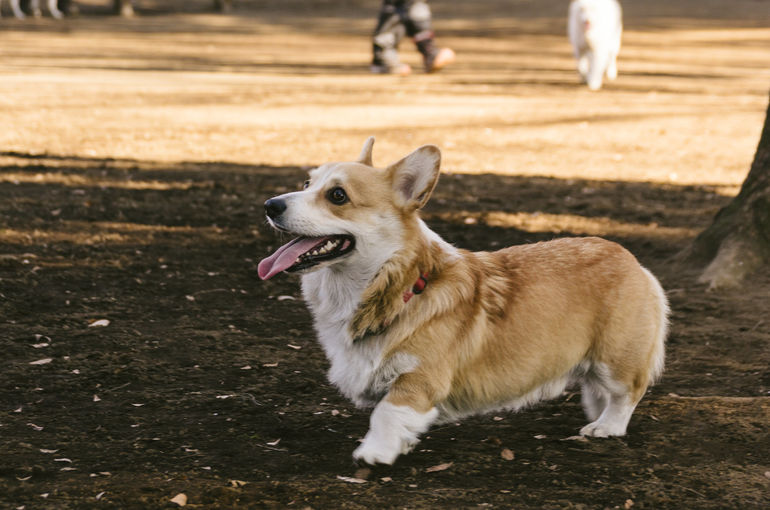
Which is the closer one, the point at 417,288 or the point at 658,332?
the point at 417,288

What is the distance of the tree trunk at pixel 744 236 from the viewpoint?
6566mm

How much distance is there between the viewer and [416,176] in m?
4.04

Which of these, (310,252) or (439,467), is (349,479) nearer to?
(439,467)

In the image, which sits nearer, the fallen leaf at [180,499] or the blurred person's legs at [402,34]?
the fallen leaf at [180,499]

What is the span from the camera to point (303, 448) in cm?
414

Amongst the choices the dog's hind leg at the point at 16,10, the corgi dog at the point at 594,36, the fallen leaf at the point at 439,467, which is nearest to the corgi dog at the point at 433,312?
the fallen leaf at the point at 439,467

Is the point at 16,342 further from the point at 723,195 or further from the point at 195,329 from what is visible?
the point at 723,195

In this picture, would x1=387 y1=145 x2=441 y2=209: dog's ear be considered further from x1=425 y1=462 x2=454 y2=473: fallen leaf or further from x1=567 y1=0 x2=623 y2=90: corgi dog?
x1=567 y1=0 x2=623 y2=90: corgi dog

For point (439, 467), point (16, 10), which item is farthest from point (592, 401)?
point (16, 10)

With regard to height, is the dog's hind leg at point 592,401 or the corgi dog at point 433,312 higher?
the corgi dog at point 433,312

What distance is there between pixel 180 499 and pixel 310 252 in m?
1.06

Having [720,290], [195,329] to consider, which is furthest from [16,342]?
[720,290]

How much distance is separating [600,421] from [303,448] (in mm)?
1281

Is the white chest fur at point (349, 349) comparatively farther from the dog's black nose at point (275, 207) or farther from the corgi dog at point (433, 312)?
the dog's black nose at point (275, 207)
